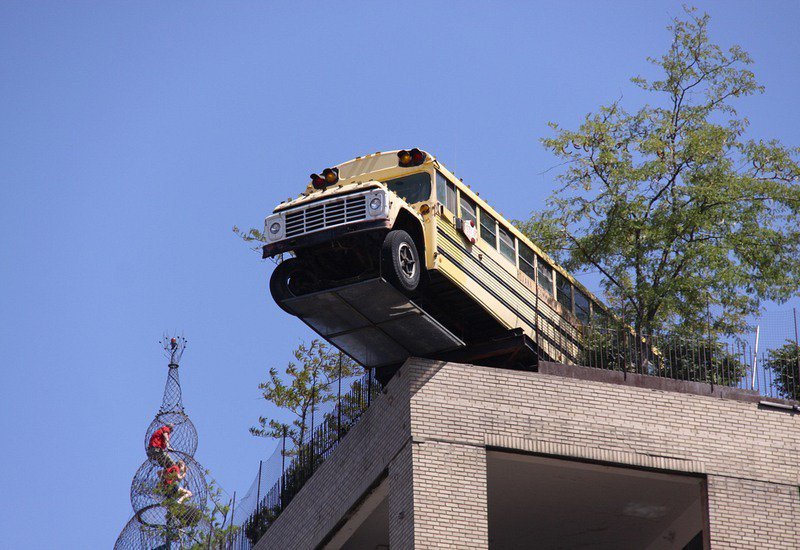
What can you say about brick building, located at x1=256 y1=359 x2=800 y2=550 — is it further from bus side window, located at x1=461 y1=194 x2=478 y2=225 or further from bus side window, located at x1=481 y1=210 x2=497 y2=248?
bus side window, located at x1=461 y1=194 x2=478 y2=225

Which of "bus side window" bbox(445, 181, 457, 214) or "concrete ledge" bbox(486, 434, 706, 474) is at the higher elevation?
"bus side window" bbox(445, 181, 457, 214)

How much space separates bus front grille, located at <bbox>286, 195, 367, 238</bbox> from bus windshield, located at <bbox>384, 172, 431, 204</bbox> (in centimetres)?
170

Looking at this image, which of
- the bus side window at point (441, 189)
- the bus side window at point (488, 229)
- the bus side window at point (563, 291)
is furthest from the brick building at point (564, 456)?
the bus side window at point (563, 291)

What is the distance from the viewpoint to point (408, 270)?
27.8 meters

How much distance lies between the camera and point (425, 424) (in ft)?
88.0

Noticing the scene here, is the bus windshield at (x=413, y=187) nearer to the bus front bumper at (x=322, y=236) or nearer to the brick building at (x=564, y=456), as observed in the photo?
the bus front bumper at (x=322, y=236)

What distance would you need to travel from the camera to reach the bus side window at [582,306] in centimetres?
3306

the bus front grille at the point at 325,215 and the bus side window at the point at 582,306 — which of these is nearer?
the bus front grille at the point at 325,215

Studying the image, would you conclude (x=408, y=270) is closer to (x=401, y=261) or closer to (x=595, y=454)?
(x=401, y=261)

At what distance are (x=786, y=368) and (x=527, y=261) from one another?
17.7ft

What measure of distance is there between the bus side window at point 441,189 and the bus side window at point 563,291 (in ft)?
13.8

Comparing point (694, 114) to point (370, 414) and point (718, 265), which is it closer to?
point (718, 265)

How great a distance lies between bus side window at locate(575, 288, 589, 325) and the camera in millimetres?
33062

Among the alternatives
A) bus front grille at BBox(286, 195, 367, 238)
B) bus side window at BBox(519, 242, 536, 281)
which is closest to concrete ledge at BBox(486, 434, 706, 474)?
bus front grille at BBox(286, 195, 367, 238)
